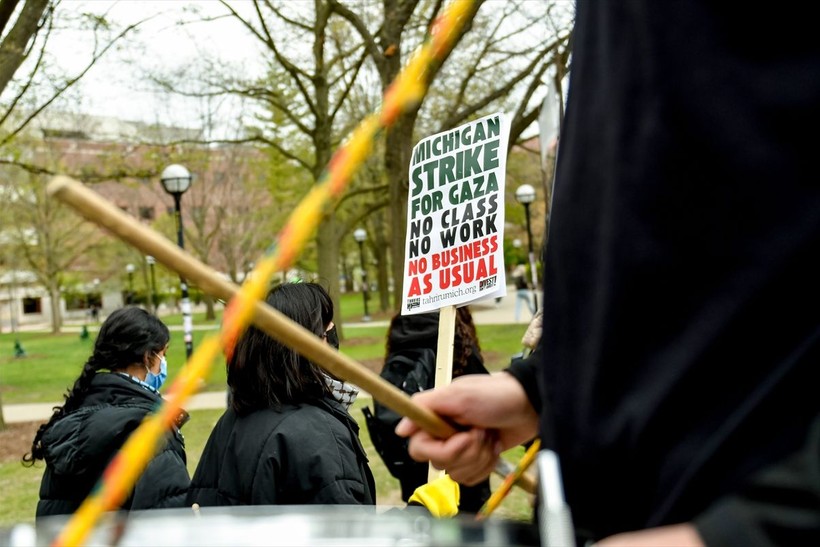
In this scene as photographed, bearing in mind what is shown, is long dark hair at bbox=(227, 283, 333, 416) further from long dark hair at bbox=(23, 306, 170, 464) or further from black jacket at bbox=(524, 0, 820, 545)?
black jacket at bbox=(524, 0, 820, 545)

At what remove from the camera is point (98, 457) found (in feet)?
10.4

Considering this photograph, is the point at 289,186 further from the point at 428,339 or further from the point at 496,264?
the point at 496,264

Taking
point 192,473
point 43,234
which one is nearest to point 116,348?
point 192,473

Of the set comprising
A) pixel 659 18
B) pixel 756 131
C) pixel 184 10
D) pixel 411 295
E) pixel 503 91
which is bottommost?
pixel 411 295

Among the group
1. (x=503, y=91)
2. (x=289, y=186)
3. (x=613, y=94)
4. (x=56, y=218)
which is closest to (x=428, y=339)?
(x=613, y=94)

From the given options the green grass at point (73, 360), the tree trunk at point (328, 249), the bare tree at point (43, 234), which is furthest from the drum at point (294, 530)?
the bare tree at point (43, 234)

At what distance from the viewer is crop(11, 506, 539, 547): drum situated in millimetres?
806

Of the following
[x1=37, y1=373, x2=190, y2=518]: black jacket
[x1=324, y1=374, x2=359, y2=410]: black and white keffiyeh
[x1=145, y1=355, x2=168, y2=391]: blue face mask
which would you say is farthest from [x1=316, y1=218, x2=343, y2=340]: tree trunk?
[x1=324, y1=374, x2=359, y2=410]: black and white keffiyeh

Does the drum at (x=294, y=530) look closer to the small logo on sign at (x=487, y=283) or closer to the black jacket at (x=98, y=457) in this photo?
the small logo on sign at (x=487, y=283)

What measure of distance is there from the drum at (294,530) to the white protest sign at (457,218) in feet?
6.95

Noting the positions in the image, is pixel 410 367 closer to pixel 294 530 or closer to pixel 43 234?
pixel 294 530

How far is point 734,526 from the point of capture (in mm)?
721

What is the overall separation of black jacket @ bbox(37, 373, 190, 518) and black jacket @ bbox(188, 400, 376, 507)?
0.25 metres

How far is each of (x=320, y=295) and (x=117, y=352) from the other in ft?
3.63
